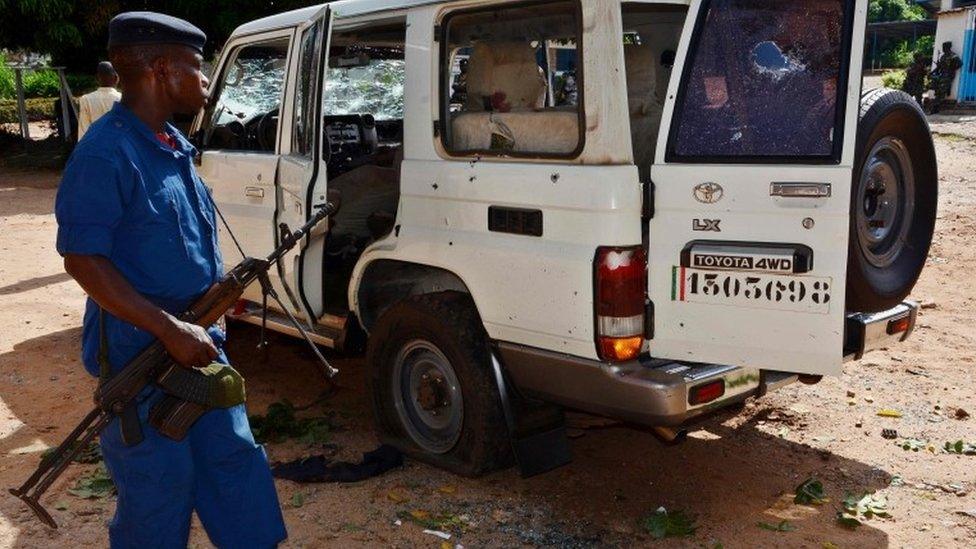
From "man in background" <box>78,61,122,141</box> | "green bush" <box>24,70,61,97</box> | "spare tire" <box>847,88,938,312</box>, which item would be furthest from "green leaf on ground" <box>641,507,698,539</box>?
"green bush" <box>24,70,61,97</box>

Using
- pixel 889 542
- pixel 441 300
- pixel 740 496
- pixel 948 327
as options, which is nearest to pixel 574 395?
pixel 441 300

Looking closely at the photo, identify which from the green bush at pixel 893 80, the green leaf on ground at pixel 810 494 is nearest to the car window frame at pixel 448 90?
the green leaf on ground at pixel 810 494

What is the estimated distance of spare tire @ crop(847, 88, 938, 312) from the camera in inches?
125

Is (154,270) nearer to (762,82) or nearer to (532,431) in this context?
(532,431)

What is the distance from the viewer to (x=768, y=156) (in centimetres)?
306

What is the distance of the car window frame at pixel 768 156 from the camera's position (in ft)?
9.77

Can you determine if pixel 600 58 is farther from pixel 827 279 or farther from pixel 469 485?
pixel 469 485

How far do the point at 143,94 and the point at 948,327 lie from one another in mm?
5584

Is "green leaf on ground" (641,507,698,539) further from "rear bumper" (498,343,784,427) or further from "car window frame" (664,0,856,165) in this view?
"car window frame" (664,0,856,165)

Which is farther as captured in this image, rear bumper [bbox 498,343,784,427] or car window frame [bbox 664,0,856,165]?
rear bumper [bbox 498,343,784,427]

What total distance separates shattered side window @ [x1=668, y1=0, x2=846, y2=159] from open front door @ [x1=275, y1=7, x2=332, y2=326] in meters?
1.79

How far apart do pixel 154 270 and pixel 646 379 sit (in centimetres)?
167

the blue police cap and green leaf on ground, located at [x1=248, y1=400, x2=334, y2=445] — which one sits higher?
the blue police cap

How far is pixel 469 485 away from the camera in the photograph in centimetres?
395
